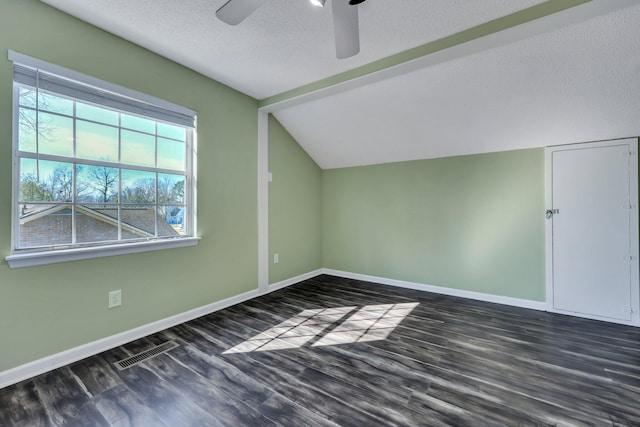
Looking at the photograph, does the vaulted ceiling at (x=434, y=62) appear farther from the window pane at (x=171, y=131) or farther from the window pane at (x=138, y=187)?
the window pane at (x=138, y=187)

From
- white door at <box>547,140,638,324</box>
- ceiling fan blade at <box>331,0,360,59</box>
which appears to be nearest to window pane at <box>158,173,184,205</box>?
ceiling fan blade at <box>331,0,360,59</box>

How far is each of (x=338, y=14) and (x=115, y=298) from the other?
8.71ft

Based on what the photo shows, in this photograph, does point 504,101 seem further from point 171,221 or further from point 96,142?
point 96,142

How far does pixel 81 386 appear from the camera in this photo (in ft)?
5.69

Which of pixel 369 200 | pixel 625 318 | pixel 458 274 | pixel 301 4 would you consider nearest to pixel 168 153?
pixel 301 4

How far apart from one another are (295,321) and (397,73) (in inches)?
104

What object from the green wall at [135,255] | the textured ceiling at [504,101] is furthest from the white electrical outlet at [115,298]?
the textured ceiling at [504,101]

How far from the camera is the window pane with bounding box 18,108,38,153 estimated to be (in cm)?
184

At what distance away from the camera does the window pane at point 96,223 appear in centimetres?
209

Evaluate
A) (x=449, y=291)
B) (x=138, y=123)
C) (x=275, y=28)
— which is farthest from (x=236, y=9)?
(x=449, y=291)

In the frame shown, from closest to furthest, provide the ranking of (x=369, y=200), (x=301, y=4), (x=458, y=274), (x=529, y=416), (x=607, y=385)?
(x=529, y=416) → (x=607, y=385) → (x=301, y=4) → (x=458, y=274) → (x=369, y=200)

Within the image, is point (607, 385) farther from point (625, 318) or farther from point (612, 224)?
point (612, 224)

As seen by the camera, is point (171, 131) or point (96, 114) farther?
point (171, 131)

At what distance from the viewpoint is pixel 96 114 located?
2172mm
